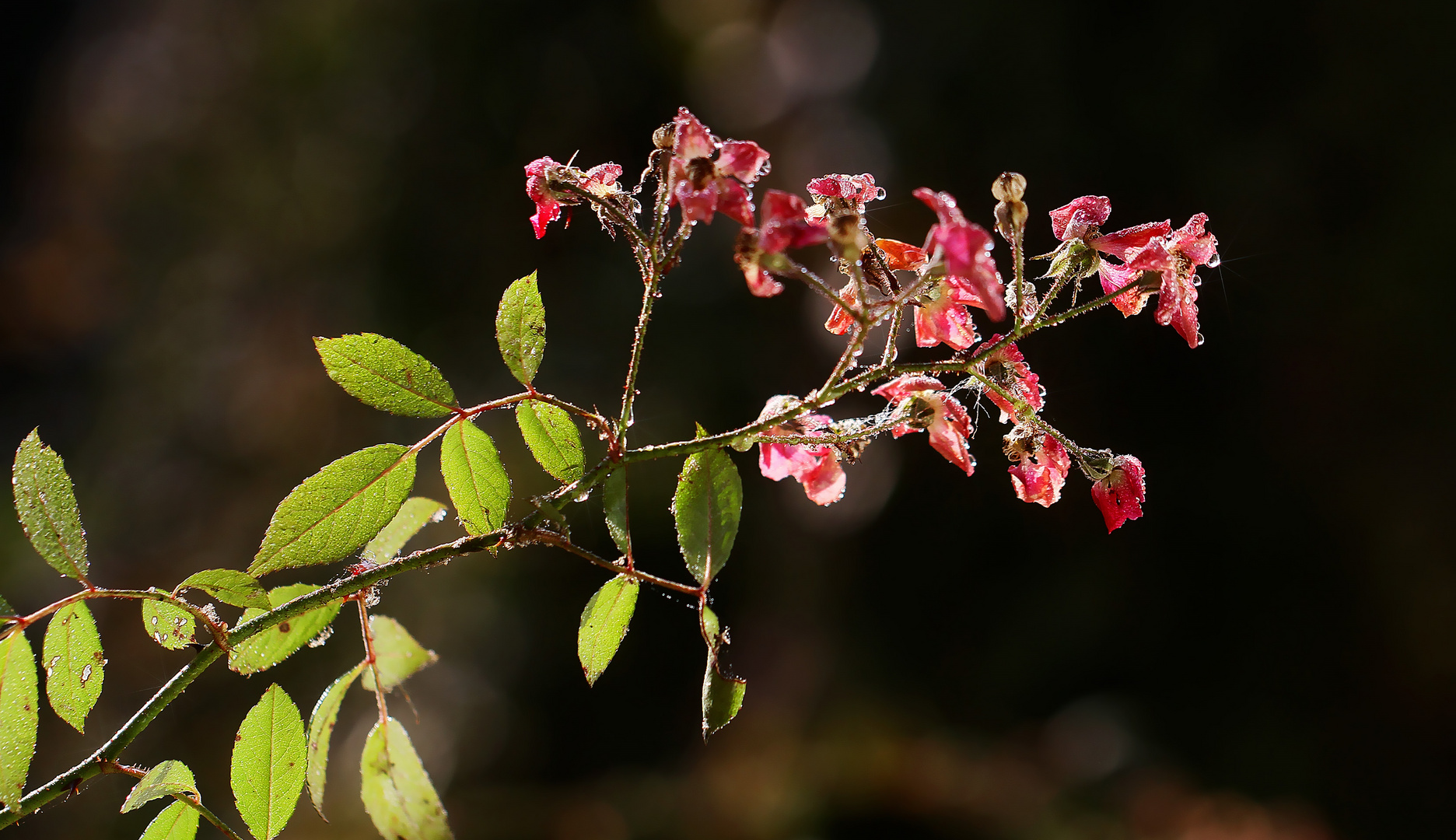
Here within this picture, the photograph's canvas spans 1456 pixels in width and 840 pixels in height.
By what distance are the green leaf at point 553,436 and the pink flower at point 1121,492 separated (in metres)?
0.28

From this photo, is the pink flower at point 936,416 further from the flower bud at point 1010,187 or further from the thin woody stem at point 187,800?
the thin woody stem at point 187,800

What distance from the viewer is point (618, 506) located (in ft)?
1.55

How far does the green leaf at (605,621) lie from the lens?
470 millimetres

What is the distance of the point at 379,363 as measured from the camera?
45 cm

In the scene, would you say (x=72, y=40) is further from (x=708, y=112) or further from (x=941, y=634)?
(x=941, y=634)

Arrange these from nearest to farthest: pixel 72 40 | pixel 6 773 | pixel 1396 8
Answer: pixel 6 773 < pixel 1396 8 < pixel 72 40

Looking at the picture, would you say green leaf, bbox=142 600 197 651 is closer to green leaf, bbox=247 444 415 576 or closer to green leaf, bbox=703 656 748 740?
green leaf, bbox=247 444 415 576

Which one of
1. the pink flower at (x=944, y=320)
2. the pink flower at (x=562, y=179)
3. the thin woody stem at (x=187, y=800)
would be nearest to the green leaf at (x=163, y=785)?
the thin woody stem at (x=187, y=800)

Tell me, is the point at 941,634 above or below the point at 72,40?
below

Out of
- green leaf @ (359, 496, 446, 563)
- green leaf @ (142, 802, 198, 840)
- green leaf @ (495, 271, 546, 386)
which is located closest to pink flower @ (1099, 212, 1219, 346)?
green leaf @ (495, 271, 546, 386)

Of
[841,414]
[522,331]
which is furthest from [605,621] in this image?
[841,414]

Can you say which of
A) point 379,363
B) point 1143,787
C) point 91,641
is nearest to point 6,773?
point 91,641

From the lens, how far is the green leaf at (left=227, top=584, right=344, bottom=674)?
0.46 meters

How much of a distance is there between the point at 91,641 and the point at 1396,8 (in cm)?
292
